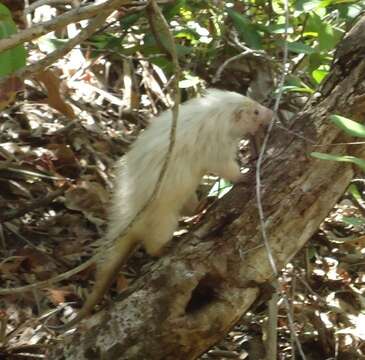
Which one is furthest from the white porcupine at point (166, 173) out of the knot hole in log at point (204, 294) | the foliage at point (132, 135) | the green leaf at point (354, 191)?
the green leaf at point (354, 191)

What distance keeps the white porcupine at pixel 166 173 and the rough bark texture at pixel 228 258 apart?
0.39m

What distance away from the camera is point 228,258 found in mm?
3631

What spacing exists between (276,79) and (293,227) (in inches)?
84.0

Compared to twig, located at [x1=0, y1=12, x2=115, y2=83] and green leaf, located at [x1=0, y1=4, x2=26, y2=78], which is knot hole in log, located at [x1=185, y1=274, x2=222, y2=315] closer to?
twig, located at [x1=0, y1=12, x2=115, y2=83]

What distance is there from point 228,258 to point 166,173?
78 centimetres

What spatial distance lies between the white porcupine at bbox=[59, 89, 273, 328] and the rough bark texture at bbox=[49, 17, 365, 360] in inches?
15.5

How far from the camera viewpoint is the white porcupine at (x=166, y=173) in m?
4.18

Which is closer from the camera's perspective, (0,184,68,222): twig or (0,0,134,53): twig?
(0,0,134,53): twig

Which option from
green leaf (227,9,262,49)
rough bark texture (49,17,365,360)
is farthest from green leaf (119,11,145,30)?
rough bark texture (49,17,365,360)

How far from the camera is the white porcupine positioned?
418 centimetres

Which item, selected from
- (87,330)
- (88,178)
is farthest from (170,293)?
(88,178)

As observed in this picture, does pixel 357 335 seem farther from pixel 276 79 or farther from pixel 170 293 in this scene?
pixel 276 79

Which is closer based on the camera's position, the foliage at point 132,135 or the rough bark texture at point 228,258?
the rough bark texture at point 228,258

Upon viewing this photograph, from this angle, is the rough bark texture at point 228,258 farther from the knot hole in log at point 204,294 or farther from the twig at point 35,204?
the twig at point 35,204
